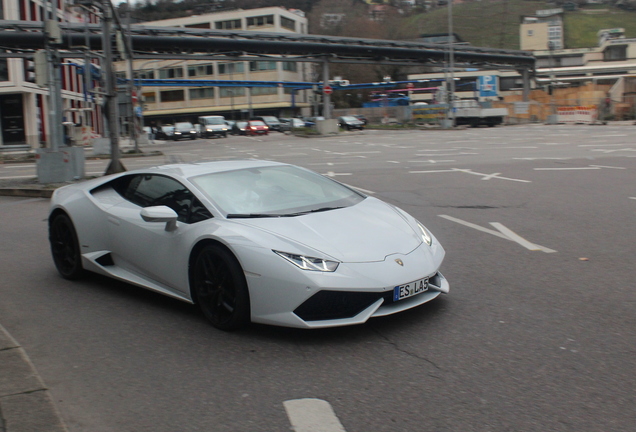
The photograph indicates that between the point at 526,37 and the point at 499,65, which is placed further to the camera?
the point at 526,37

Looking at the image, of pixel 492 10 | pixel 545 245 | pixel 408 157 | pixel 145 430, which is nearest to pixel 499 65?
pixel 408 157

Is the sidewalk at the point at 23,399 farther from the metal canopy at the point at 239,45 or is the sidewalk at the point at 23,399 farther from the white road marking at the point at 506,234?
the metal canopy at the point at 239,45

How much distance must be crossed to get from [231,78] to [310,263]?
Result: 107 m

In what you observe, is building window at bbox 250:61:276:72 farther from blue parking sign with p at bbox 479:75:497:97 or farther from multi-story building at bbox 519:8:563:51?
multi-story building at bbox 519:8:563:51

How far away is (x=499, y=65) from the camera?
7981 cm

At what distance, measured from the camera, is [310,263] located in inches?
179

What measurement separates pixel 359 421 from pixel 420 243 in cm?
202

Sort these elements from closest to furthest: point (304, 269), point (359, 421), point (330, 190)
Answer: point (359, 421), point (304, 269), point (330, 190)

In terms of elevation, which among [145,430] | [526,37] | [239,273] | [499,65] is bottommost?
[145,430]

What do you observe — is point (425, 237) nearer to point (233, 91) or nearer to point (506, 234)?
point (506, 234)

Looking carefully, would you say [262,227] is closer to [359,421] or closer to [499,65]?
[359,421]

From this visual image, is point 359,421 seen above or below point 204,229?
below

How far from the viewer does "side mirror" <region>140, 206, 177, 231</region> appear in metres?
5.25

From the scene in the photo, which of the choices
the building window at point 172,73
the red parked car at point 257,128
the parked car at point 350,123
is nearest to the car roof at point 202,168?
the parked car at point 350,123
